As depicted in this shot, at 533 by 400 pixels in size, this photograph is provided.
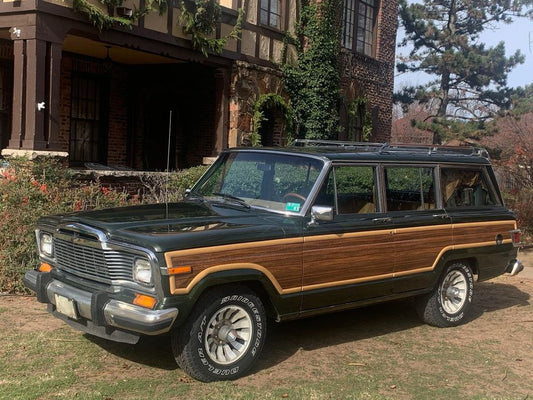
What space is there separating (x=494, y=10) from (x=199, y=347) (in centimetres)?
3106

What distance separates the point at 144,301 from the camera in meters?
4.49

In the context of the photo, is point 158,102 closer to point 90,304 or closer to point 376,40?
point 376,40

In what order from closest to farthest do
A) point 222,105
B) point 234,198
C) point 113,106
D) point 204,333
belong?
point 204,333 < point 234,198 < point 222,105 < point 113,106

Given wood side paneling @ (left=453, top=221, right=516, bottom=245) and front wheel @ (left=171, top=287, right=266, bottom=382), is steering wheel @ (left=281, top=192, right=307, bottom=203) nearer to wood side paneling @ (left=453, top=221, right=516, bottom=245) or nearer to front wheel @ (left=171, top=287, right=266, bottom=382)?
front wheel @ (left=171, top=287, right=266, bottom=382)

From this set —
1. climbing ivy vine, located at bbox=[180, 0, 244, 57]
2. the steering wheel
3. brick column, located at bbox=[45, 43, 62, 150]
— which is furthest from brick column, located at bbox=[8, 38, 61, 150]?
the steering wheel

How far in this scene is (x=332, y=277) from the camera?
551 cm

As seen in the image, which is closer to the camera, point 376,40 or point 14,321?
point 14,321

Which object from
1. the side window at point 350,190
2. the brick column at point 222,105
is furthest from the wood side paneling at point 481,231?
the brick column at point 222,105

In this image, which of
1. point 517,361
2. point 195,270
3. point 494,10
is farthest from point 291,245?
point 494,10

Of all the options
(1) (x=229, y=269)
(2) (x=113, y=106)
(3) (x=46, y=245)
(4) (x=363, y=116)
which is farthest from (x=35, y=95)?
(4) (x=363, y=116)

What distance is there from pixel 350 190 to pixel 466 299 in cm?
212

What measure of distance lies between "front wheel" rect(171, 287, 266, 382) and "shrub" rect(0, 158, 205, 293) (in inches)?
136

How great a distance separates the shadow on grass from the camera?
17.9 feet

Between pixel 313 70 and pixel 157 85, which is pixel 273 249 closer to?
pixel 157 85
